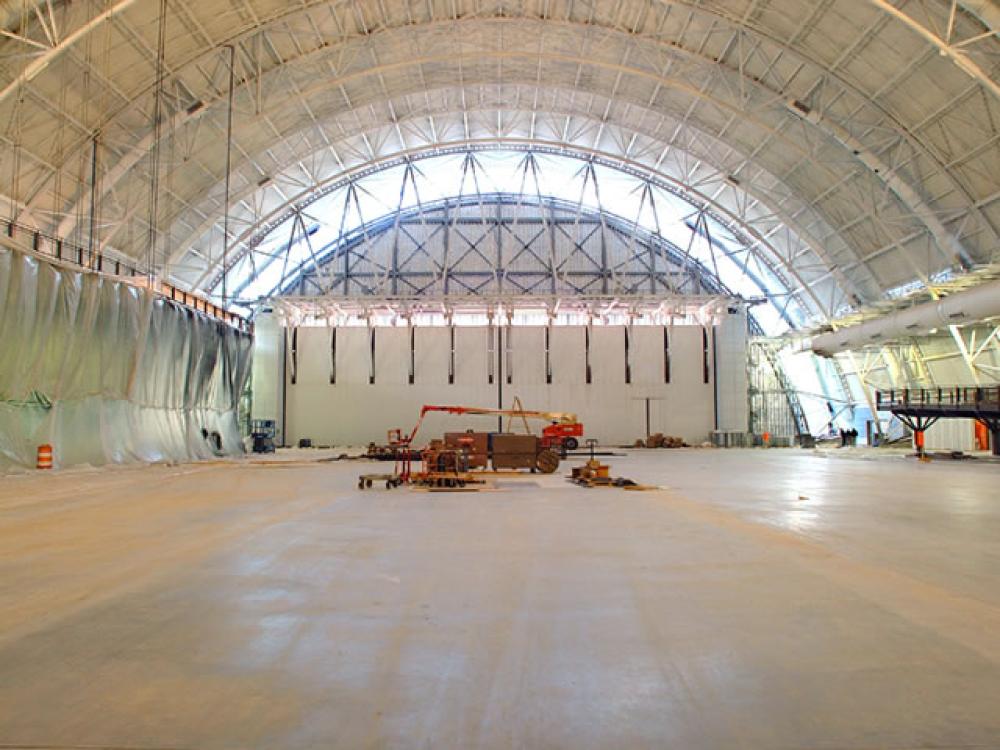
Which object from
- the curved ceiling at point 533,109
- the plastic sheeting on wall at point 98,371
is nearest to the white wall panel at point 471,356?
the curved ceiling at point 533,109

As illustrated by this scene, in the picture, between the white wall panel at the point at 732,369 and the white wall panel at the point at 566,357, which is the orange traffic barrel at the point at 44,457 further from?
the white wall panel at the point at 732,369

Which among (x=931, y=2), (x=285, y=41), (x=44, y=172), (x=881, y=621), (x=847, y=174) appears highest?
(x=285, y=41)

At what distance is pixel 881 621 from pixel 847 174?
32612mm

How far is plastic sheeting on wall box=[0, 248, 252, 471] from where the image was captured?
18375mm

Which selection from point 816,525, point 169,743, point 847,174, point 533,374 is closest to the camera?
point 169,743

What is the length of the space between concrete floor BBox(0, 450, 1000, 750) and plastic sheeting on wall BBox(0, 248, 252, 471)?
11809 mm

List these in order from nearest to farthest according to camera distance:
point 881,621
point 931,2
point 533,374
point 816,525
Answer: point 881,621 < point 816,525 < point 931,2 < point 533,374

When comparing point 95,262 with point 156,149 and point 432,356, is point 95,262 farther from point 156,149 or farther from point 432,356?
point 432,356

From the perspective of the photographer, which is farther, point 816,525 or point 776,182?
point 776,182

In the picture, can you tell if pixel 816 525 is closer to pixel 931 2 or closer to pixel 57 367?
pixel 57 367

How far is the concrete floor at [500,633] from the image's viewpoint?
3.06m

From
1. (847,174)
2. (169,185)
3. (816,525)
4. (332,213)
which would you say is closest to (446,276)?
(332,213)

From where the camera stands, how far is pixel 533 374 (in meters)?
42.5

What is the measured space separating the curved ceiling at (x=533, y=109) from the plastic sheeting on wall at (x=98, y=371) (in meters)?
5.32
